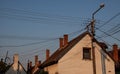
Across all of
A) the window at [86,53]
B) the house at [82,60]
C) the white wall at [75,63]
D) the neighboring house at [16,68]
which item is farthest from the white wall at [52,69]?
the neighboring house at [16,68]

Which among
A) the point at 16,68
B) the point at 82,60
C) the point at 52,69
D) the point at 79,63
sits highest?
the point at 82,60

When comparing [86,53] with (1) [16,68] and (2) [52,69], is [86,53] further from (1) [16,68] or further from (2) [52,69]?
(1) [16,68]

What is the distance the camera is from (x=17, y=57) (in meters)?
51.5

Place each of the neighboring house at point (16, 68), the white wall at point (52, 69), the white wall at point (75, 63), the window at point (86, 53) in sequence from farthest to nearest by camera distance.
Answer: the neighboring house at point (16, 68)
the window at point (86, 53)
the white wall at point (52, 69)
the white wall at point (75, 63)

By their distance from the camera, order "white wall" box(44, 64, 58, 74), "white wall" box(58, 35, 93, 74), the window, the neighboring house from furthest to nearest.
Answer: the neighboring house < the window < "white wall" box(44, 64, 58, 74) < "white wall" box(58, 35, 93, 74)

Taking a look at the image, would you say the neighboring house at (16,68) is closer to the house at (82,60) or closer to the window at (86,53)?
the house at (82,60)

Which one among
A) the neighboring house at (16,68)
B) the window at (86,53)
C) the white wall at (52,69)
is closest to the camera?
the white wall at (52,69)

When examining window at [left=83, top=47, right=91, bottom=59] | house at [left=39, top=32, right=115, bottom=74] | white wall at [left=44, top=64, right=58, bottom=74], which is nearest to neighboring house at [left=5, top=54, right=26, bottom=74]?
white wall at [left=44, top=64, right=58, bottom=74]

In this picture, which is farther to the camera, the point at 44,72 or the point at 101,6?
the point at 44,72

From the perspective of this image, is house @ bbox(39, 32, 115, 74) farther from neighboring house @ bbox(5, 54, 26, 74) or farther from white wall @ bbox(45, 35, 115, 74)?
neighboring house @ bbox(5, 54, 26, 74)

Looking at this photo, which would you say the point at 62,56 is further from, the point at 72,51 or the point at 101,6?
the point at 101,6

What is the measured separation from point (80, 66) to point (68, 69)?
5.17 feet

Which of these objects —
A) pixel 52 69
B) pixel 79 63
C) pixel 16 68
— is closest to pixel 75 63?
pixel 79 63

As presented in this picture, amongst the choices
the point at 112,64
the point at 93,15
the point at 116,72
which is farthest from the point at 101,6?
the point at 116,72
